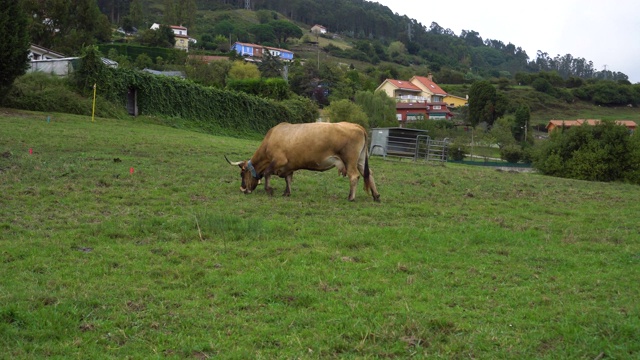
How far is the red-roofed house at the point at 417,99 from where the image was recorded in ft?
340

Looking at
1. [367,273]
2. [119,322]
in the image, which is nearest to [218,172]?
[367,273]

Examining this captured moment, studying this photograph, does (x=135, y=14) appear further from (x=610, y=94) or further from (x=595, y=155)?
(x=595, y=155)

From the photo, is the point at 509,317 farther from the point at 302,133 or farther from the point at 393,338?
the point at 302,133

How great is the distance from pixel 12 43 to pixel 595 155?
2966cm

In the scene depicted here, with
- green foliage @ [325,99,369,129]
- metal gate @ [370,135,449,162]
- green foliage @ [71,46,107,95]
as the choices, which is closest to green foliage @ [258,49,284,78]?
green foliage @ [325,99,369,129]

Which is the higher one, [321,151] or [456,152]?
[321,151]

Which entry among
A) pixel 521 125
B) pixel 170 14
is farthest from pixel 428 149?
pixel 170 14

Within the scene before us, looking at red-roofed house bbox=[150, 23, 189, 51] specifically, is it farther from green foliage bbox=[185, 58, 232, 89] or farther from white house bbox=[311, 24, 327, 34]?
white house bbox=[311, 24, 327, 34]

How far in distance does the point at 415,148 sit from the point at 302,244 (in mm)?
25094

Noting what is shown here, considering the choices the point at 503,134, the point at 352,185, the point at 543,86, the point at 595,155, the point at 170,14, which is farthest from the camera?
the point at 170,14

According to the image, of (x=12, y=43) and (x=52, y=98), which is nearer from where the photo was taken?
(x=12, y=43)

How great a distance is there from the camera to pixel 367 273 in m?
7.25

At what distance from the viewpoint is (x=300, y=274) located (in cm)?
709

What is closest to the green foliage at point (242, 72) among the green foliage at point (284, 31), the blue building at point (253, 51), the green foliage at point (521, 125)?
the green foliage at point (521, 125)
